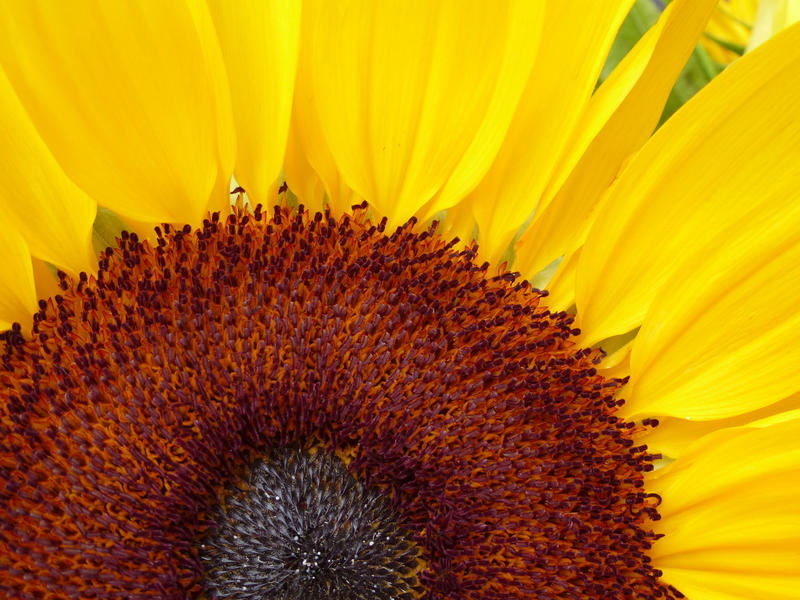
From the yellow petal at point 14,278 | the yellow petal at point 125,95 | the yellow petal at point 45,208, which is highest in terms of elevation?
the yellow petal at point 125,95

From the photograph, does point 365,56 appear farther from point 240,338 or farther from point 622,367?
point 622,367

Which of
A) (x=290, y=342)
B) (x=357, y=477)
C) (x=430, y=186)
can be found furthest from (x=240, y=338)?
(x=430, y=186)

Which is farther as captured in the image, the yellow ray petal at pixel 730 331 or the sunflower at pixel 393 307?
the yellow ray petal at pixel 730 331

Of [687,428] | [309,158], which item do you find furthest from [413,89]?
[687,428]

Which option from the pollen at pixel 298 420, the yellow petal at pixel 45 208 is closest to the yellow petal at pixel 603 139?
the pollen at pixel 298 420

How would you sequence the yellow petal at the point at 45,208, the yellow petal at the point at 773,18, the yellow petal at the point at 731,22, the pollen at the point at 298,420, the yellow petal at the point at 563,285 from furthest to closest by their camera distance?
the yellow petal at the point at 731,22 → the yellow petal at the point at 773,18 → the yellow petal at the point at 563,285 → the yellow petal at the point at 45,208 → the pollen at the point at 298,420

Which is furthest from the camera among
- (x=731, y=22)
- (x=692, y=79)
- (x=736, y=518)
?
(x=731, y=22)

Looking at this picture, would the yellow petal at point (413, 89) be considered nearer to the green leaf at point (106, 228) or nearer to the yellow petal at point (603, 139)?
the yellow petal at point (603, 139)

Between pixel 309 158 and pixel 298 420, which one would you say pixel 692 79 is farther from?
pixel 298 420
